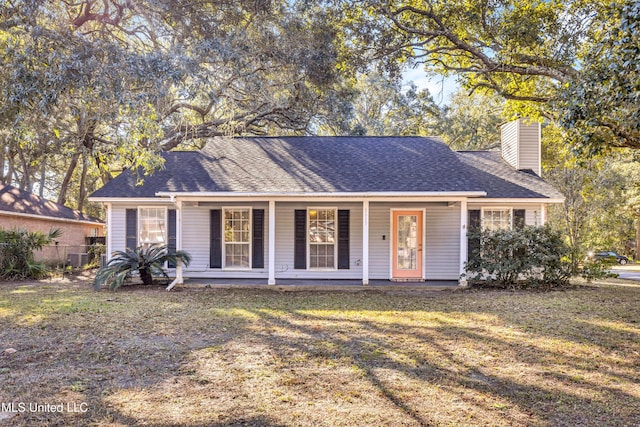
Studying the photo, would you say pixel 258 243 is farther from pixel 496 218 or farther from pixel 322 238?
pixel 496 218

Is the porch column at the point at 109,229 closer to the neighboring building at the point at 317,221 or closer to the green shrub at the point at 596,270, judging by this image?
the neighboring building at the point at 317,221

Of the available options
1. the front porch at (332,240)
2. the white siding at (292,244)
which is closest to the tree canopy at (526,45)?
the front porch at (332,240)

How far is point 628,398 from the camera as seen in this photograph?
3969 millimetres

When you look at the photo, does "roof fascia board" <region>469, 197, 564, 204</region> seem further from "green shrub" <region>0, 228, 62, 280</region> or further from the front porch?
"green shrub" <region>0, 228, 62, 280</region>

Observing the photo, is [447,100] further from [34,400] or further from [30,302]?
[34,400]

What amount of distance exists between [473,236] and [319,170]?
4645mm

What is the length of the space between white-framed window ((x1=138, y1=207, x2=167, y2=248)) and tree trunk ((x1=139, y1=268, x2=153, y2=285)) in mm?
1346

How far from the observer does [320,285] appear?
35.2ft

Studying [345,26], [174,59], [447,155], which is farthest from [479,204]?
[174,59]

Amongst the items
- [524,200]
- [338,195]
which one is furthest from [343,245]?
[524,200]

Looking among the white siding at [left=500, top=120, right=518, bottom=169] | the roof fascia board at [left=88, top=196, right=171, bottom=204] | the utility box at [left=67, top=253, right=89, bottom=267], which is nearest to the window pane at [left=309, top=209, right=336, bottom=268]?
the roof fascia board at [left=88, top=196, right=171, bottom=204]

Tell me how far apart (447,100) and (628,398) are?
23.3 m

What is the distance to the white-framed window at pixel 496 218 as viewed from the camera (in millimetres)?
11938

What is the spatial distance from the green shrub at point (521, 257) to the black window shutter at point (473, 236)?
3 cm
